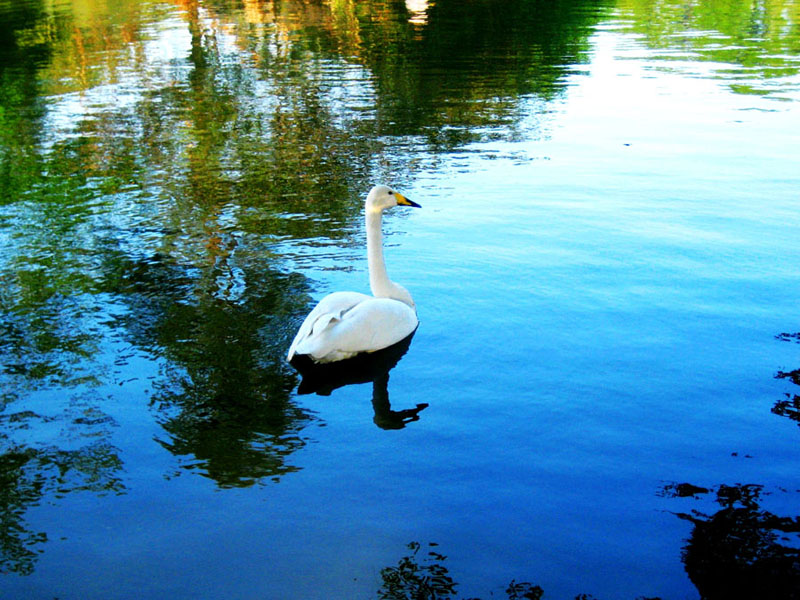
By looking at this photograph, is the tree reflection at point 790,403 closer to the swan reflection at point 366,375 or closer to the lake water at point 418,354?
the lake water at point 418,354

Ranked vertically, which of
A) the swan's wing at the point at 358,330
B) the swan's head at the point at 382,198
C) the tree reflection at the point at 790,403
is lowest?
the tree reflection at the point at 790,403

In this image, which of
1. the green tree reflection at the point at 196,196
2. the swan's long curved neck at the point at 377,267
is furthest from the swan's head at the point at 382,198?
the green tree reflection at the point at 196,196

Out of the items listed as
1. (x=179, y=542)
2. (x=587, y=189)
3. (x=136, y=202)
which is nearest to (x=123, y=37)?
(x=136, y=202)

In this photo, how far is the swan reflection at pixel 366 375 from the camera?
8.04 metres

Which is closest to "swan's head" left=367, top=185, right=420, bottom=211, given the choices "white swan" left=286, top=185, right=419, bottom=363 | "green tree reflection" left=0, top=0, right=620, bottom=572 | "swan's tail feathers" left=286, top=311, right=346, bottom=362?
"white swan" left=286, top=185, right=419, bottom=363

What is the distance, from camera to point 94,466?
7.16m

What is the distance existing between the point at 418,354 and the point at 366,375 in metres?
0.60

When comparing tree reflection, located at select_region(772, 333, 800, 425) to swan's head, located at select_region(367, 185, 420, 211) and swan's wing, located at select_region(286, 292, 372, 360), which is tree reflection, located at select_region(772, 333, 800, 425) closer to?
swan's wing, located at select_region(286, 292, 372, 360)

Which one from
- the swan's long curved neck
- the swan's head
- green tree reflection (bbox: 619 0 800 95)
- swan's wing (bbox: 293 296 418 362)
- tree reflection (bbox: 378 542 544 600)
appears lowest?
tree reflection (bbox: 378 542 544 600)

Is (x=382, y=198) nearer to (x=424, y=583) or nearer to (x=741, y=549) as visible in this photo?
(x=424, y=583)

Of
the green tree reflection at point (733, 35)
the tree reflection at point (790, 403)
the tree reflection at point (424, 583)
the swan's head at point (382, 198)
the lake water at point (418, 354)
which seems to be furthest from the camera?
the green tree reflection at point (733, 35)

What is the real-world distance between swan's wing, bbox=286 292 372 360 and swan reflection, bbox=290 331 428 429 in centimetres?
19

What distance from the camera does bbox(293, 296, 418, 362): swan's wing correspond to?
28.2ft

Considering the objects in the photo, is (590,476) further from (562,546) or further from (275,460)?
(275,460)
